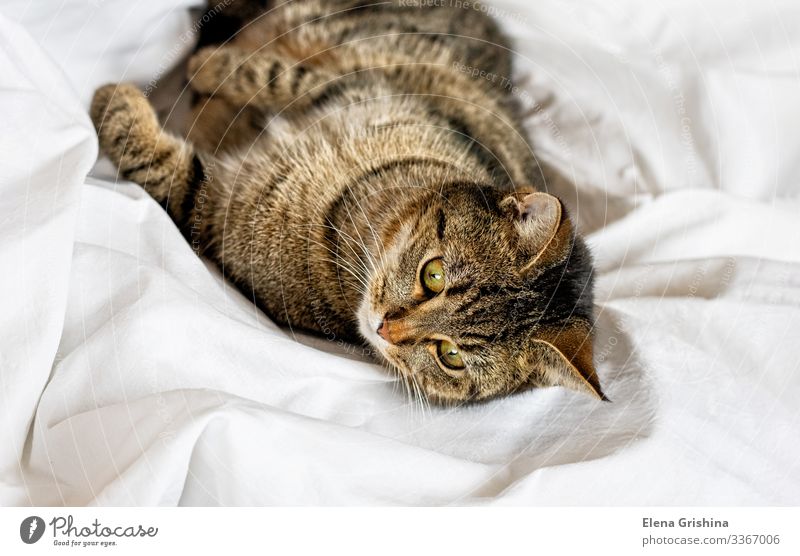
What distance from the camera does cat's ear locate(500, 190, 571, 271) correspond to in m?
0.97

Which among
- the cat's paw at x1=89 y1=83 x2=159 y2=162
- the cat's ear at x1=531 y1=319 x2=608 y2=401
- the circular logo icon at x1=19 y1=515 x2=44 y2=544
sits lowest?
the circular logo icon at x1=19 y1=515 x2=44 y2=544

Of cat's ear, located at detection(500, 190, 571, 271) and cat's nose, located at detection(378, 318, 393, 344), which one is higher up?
cat's ear, located at detection(500, 190, 571, 271)

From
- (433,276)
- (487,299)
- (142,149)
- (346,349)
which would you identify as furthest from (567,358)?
(142,149)

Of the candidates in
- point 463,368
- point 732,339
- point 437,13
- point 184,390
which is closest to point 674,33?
point 437,13

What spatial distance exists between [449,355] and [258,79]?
2.65ft

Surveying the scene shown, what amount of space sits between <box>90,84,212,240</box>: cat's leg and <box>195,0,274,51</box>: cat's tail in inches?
12.7

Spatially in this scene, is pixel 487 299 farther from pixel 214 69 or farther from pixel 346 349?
pixel 214 69

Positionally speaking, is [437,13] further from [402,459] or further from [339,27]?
[402,459]

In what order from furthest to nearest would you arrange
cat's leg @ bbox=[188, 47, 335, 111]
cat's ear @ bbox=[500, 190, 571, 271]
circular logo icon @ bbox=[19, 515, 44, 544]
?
cat's leg @ bbox=[188, 47, 335, 111] < cat's ear @ bbox=[500, 190, 571, 271] < circular logo icon @ bbox=[19, 515, 44, 544]

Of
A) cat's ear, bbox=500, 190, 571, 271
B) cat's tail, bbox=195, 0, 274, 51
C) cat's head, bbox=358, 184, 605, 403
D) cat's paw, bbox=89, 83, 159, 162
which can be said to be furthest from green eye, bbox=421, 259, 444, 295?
cat's tail, bbox=195, 0, 274, 51

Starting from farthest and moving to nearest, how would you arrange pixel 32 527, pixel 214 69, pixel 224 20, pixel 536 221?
pixel 224 20 → pixel 214 69 → pixel 536 221 → pixel 32 527

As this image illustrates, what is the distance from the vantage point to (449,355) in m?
1.07

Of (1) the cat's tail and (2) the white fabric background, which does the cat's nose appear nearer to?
(2) the white fabric background

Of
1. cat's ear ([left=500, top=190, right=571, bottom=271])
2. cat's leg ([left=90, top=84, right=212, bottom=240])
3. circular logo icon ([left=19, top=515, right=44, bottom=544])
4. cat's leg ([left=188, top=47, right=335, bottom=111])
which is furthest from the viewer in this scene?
cat's leg ([left=188, top=47, right=335, bottom=111])
